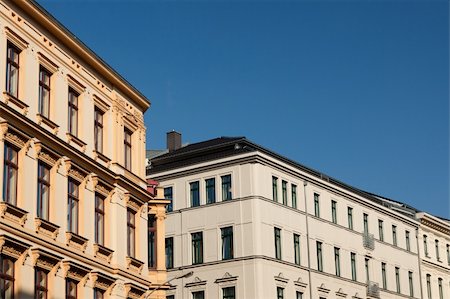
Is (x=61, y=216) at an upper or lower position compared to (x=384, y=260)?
lower

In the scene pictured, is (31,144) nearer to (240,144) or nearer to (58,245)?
(58,245)

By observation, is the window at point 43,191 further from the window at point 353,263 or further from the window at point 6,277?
the window at point 353,263

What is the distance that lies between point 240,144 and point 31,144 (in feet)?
97.9

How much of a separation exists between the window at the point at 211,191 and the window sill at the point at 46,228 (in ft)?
90.4

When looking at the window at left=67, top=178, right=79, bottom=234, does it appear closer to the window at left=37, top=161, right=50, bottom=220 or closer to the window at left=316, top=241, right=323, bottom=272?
the window at left=37, top=161, right=50, bottom=220

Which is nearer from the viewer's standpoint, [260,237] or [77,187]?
[77,187]

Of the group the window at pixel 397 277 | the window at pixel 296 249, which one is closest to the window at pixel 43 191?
the window at pixel 296 249

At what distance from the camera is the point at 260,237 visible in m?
61.9

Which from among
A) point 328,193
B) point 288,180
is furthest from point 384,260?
point 288,180

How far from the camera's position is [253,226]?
6200cm

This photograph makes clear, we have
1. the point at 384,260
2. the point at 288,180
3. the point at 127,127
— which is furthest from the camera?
the point at 384,260

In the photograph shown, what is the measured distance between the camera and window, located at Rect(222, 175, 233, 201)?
64125 mm

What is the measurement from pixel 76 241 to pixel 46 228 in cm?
275

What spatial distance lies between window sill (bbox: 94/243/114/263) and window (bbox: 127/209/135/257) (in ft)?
7.90
